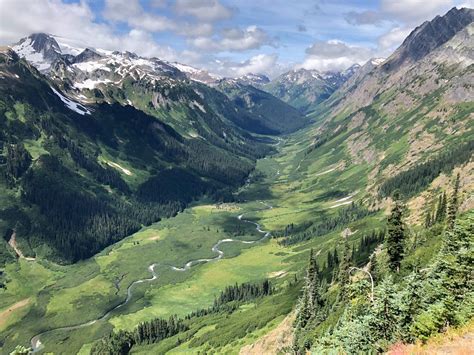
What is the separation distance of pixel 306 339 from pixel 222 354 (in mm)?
60068

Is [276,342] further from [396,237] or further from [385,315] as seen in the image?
[385,315]

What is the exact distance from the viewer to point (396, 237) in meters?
95.6

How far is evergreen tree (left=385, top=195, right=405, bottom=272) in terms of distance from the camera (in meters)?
95.3

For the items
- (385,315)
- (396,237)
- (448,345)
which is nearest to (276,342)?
(396,237)

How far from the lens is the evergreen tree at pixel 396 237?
95.3 metres

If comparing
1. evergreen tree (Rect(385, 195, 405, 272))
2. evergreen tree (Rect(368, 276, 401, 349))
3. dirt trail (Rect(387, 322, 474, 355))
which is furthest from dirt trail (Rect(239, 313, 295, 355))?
dirt trail (Rect(387, 322, 474, 355))

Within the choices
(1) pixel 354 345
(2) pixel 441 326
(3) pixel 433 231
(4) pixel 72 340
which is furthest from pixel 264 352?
(4) pixel 72 340

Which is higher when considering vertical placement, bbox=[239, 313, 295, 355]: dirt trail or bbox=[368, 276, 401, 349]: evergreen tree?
bbox=[368, 276, 401, 349]: evergreen tree

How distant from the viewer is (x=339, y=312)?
90.4 meters

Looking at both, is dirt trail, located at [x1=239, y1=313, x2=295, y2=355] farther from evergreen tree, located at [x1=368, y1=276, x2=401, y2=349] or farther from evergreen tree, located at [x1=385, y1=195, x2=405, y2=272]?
evergreen tree, located at [x1=368, y1=276, x2=401, y2=349]

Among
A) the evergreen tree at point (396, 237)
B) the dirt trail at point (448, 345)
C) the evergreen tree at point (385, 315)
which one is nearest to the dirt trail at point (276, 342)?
the evergreen tree at point (396, 237)

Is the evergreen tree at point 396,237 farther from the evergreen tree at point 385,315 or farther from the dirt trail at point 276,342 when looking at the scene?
the evergreen tree at point 385,315

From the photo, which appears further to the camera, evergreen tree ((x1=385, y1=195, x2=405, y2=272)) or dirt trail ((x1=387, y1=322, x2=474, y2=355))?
evergreen tree ((x1=385, y1=195, x2=405, y2=272))

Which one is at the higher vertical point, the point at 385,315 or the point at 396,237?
the point at 396,237
